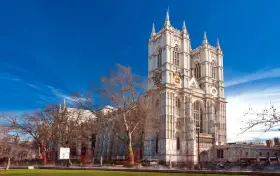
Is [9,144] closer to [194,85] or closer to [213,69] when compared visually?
[194,85]

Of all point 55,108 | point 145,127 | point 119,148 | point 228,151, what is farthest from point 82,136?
point 228,151

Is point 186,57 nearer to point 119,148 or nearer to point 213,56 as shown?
point 213,56

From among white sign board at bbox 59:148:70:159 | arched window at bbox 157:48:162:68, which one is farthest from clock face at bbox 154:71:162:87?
white sign board at bbox 59:148:70:159

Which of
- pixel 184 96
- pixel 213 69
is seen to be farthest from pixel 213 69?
pixel 184 96

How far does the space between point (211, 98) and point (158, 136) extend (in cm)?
1858

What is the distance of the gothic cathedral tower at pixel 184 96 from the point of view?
63312 millimetres

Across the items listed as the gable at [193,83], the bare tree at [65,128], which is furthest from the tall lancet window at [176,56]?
the bare tree at [65,128]

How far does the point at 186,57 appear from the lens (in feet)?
238

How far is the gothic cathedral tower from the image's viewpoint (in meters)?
63.3

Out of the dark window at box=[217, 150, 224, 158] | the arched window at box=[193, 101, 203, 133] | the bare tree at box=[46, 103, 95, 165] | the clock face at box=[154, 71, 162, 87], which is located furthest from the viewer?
the arched window at box=[193, 101, 203, 133]

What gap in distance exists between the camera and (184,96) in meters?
67.7

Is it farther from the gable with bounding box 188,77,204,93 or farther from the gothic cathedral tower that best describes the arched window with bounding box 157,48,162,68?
the gable with bounding box 188,77,204,93

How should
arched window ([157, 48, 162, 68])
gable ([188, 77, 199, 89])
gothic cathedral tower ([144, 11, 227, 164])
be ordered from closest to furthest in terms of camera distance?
gothic cathedral tower ([144, 11, 227, 164]) → gable ([188, 77, 199, 89]) → arched window ([157, 48, 162, 68])

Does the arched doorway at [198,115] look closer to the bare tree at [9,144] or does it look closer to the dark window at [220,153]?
the dark window at [220,153]
